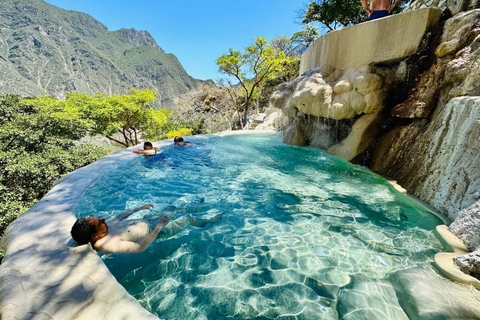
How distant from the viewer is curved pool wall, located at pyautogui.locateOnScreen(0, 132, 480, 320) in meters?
1.75

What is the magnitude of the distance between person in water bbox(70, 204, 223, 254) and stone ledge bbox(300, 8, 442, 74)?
23.7 feet

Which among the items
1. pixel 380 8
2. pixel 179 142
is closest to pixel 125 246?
pixel 179 142

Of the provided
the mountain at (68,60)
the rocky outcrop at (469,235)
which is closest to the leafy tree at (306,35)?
the rocky outcrop at (469,235)

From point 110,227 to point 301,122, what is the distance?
30.6 feet

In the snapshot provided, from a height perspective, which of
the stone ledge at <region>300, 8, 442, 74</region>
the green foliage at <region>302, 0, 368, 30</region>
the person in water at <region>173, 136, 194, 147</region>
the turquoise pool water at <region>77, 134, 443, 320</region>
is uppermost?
the green foliage at <region>302, 0, 368, 30</region>

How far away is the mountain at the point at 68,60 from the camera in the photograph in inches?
2415

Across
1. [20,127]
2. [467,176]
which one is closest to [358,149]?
[467,176]

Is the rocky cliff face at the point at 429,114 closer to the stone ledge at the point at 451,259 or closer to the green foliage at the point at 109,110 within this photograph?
the stone ledge at the point at 451,259

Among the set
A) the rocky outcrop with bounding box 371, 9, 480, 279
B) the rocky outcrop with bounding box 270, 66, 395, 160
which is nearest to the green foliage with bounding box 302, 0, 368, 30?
the rocky outcrop with bounding box 270, 66, 395, 160

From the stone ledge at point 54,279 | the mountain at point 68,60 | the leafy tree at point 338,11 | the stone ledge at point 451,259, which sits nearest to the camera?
the stone ledge at point 54,279

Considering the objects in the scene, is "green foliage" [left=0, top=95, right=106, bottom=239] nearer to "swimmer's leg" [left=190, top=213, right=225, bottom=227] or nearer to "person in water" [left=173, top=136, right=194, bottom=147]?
"person in water" [left=173, top=136, right=194, bottom=147]

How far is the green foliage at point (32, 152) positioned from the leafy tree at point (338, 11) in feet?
58.1

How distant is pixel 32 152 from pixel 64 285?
23.0 feet

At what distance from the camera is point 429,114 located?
491 cm
